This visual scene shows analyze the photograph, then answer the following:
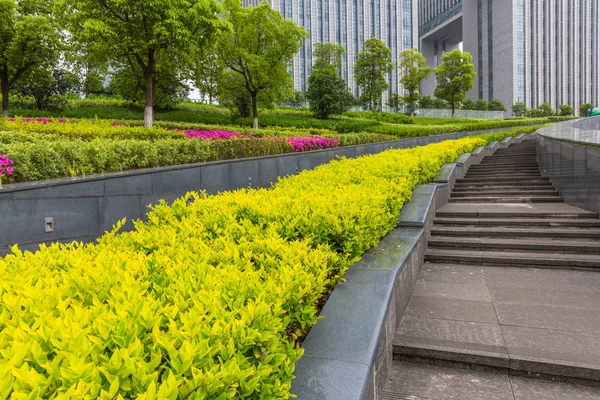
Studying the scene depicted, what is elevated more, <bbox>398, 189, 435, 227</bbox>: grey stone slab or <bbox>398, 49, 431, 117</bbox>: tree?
<bbox>398, 49, 431, 117</bbox>: tree

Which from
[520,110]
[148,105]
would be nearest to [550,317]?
[148,105]

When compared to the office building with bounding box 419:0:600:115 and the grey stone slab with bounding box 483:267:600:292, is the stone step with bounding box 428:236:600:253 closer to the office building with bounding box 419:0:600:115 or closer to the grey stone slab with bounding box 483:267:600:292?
the grey stone slab with bounding box 483:267:600:292

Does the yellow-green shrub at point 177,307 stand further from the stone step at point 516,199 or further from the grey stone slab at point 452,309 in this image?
the stone step at point 516,199

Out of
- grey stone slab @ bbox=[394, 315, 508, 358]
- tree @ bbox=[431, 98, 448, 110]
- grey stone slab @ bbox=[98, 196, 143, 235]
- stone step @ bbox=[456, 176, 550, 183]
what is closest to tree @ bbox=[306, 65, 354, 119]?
stone step @ bbox=[456, 176, 550, 183]

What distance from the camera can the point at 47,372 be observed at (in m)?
1.45

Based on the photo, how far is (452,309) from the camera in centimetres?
430

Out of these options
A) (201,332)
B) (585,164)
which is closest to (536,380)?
(201,332)

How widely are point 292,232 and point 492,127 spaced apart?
1244 inches

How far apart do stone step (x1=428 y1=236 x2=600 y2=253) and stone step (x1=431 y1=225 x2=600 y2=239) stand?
108mm

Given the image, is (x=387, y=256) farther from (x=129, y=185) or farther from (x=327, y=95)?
(x=327, y=95)

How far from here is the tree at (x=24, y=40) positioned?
18.3 m

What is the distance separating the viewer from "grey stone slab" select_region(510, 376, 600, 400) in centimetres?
296

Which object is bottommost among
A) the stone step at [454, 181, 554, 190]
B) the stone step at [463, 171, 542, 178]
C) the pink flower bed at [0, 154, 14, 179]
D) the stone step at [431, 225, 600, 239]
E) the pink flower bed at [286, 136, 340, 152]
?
the stone step at [431, 225, 600, 239]

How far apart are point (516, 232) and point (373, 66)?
39805 millimetres
